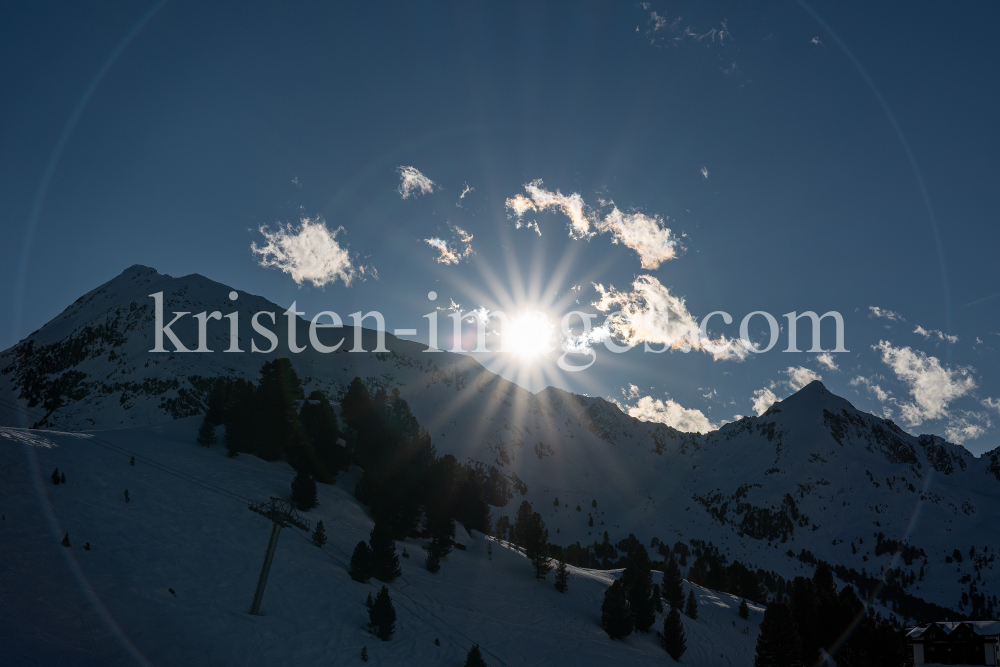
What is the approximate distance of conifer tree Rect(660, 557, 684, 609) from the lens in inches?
2176

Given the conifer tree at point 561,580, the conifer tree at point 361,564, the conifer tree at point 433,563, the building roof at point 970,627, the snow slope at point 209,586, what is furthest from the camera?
the building roof at point 970,627

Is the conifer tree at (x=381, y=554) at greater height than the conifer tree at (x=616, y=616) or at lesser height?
greater

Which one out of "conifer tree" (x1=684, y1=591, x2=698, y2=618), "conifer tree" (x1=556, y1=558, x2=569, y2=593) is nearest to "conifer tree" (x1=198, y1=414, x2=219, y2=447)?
"conifer tree" (x1=556, y1=558, x2=569, y2=593)

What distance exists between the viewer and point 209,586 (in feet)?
86.5

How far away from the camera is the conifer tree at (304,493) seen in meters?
42.4

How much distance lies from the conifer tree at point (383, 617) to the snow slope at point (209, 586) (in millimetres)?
524

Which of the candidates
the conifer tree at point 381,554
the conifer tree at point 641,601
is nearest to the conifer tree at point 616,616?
the conifer tree at point 641,601

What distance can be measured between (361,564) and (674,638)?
29149mm

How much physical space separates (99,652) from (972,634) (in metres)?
→ 80.8

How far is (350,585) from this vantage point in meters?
33.5

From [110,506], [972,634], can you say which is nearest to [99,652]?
[110,506]

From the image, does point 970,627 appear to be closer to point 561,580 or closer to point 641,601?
point 641,601

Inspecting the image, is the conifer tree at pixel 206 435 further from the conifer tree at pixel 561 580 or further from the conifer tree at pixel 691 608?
the conifer tree at pixel 691 608

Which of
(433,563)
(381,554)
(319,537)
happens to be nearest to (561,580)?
(433,563)
